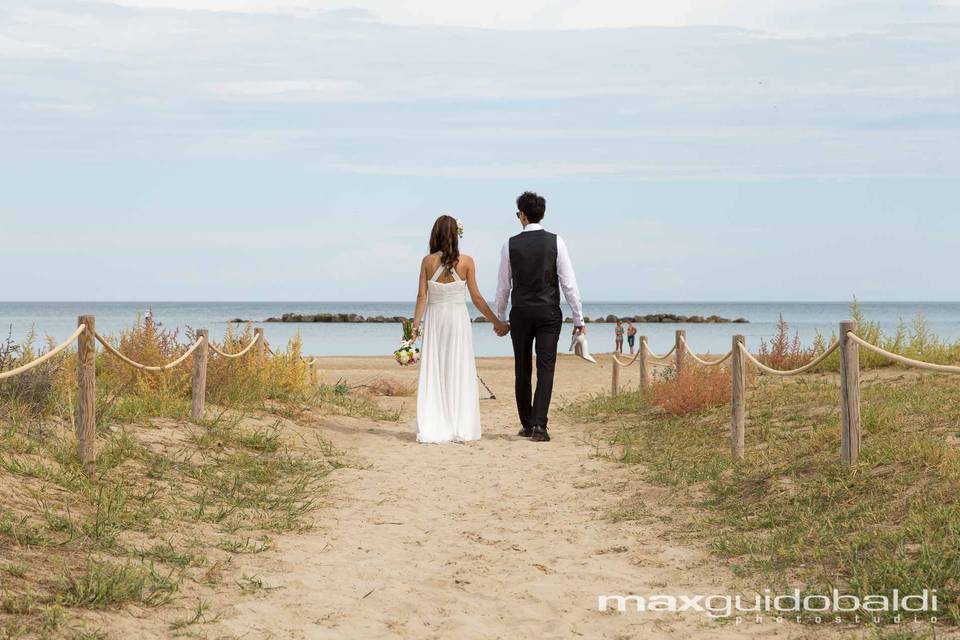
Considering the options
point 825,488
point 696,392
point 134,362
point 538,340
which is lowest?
point 825,488

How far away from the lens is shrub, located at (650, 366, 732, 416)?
12461 millimetres

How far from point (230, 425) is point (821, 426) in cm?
625

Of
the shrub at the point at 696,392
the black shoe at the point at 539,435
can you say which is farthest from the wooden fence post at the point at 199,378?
the shrub at the point at 696,392

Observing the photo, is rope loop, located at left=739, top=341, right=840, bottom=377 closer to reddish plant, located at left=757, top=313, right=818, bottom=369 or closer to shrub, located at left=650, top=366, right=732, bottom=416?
shrub, located at left=650, top=366, right=732, bottom=416

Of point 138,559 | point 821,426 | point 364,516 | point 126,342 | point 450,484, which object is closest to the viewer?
point 138,559

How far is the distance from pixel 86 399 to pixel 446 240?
15.0ft

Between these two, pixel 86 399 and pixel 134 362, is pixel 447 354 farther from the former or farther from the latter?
pixel 86 399

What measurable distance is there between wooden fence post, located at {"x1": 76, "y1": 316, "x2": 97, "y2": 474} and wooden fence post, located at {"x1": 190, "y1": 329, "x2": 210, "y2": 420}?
2.69 meters

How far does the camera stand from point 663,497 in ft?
27.7

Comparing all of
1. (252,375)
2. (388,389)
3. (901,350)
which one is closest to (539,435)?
(252,375)

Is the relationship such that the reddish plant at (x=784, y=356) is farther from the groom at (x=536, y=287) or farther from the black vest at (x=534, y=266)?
the black vest at (x=534, y=266)

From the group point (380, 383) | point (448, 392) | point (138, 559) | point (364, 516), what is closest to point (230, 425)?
point (448, 392)

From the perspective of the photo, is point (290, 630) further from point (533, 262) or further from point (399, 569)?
point (533, 262)

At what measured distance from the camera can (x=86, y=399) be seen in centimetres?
803
